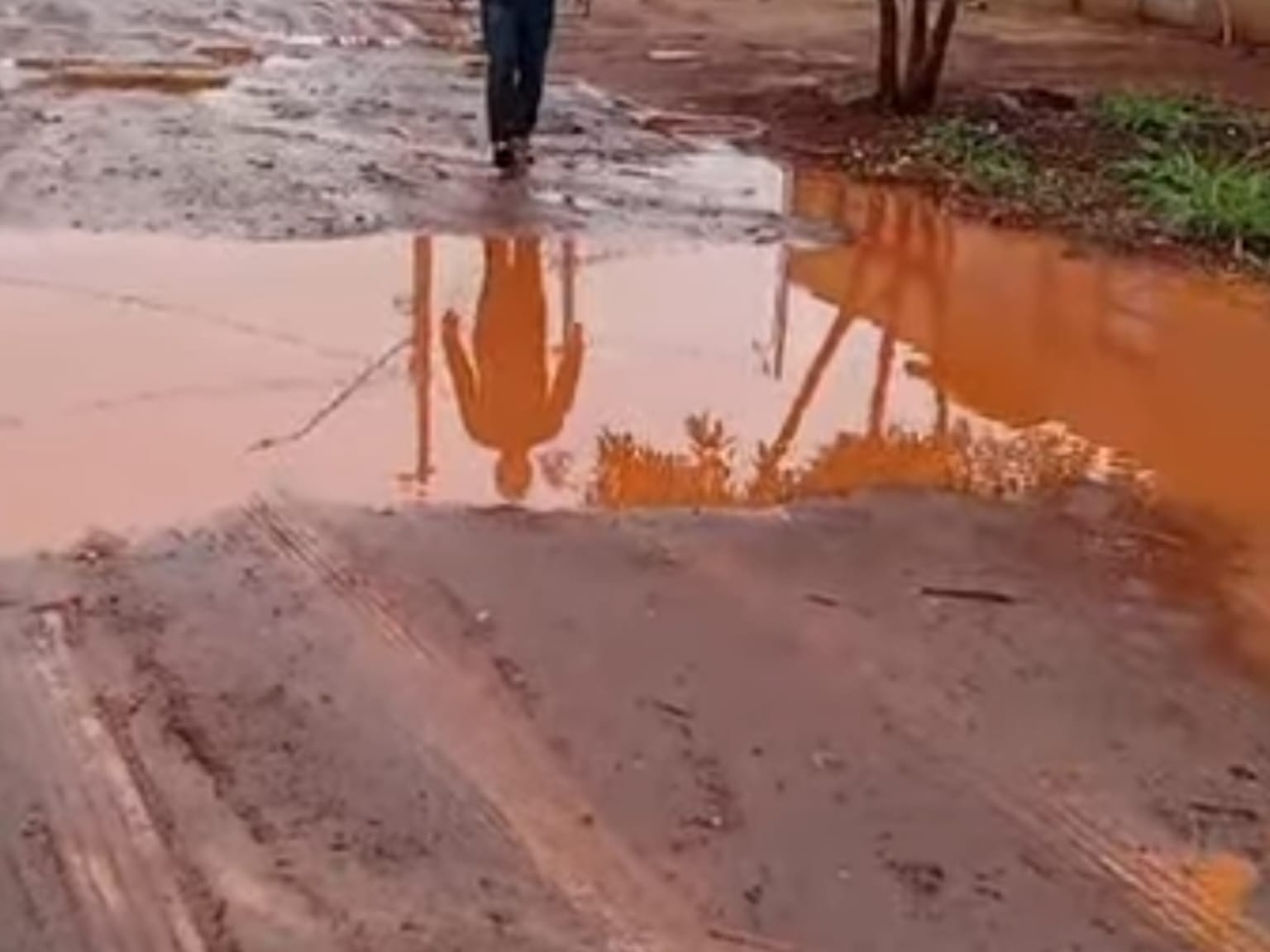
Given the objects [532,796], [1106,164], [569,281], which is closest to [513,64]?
[569,281]

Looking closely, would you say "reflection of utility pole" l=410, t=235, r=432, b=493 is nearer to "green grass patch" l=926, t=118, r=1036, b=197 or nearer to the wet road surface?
the wet road surface

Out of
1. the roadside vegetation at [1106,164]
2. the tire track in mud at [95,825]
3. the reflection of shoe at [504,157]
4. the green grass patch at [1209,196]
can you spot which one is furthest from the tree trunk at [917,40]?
the tire track in mud at [95,825]

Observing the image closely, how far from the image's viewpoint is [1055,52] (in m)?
16.8

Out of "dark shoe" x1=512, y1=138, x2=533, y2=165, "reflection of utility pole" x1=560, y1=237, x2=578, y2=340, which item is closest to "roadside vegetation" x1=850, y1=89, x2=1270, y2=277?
"dark shoe" x1=512, y1=138, x2=533, y2=165

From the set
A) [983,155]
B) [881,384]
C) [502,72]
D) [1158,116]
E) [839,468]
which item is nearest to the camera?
[839,468]

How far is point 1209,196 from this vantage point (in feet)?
36.1

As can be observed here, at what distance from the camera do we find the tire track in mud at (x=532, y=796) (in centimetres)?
443

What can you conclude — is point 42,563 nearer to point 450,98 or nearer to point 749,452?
point 749,452

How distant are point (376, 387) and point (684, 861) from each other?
3.44 metres

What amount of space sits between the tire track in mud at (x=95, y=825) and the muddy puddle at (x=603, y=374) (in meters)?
0.95

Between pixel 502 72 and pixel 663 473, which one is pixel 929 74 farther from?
pixel 663 473

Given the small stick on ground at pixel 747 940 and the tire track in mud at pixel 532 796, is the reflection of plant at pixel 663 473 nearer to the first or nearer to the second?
the tire track in mud at pixel 532 796

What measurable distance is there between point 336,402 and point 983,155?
5.59 metres

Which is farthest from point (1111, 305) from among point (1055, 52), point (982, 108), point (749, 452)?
point (1055, 52)
